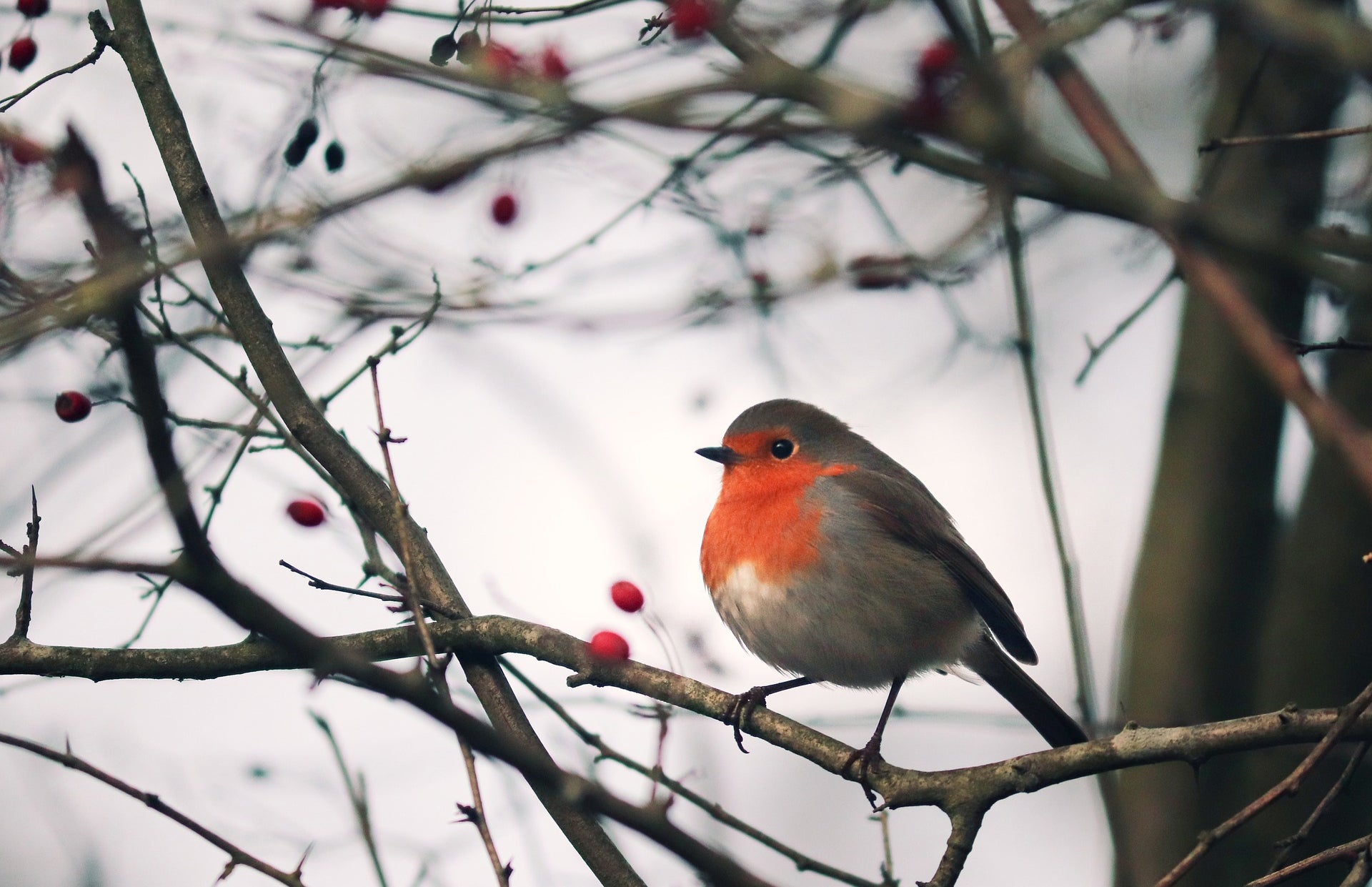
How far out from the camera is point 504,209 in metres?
4.86

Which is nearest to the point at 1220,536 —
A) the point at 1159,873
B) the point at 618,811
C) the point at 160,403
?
the point at 1159,873

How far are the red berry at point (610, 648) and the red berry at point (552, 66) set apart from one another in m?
1.55

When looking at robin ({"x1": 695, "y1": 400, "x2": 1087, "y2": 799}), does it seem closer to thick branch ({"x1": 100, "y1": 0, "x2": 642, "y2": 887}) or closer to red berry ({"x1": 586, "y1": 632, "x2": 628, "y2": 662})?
red berry ({"x1": 586, "y1": 632, "x2": 628, "y2": 662})

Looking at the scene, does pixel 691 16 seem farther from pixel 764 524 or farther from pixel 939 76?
pixel 764 524

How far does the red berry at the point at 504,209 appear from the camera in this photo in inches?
191

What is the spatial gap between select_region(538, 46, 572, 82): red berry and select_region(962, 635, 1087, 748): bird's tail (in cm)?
277

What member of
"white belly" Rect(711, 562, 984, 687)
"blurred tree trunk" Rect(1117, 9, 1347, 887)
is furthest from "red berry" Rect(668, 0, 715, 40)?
"blurred tree trunk" Rect(1117, 9, 1347, 887)

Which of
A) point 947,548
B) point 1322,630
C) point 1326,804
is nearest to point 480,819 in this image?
point 1326,804

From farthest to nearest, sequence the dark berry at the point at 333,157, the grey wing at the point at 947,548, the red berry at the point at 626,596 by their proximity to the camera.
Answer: the grey wing at the point at 947,548, the dark berry at the point at 333,157, the red berry at the point at 626,596

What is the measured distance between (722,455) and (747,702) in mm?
1737

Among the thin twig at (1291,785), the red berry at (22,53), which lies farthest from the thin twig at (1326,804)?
the red berry at (22,53)

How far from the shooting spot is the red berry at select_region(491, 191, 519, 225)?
4.86 meters

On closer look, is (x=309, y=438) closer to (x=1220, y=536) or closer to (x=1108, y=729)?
(x=1108, y=729)

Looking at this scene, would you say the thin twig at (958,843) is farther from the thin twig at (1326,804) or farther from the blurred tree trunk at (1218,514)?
the blurred tree trunk at (1218,514)
